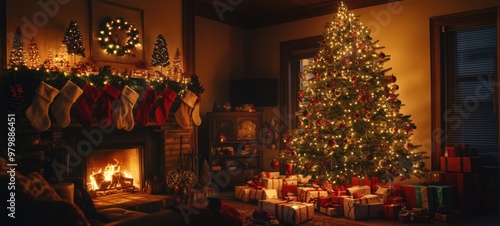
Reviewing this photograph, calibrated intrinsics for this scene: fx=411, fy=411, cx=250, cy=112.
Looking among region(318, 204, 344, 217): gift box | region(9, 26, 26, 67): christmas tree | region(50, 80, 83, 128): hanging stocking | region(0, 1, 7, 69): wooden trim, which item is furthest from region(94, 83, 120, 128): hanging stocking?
region(318, 204, 344, 217): gift box

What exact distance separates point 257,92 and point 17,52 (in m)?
3.70

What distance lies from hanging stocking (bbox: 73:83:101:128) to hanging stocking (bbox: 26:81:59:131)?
1.02ft

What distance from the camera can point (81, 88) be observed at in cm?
427

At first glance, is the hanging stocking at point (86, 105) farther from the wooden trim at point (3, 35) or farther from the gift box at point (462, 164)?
the gift box at point (462, 164)

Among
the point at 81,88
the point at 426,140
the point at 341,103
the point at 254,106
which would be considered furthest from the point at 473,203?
the point at 81,88

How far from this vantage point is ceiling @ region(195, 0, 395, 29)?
6227 mm

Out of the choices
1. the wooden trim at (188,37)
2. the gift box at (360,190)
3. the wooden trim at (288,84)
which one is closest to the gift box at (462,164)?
the gift box at (360,190)

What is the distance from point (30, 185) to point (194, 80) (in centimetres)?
348

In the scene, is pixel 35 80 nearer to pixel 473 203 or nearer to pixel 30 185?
pixel 30 185

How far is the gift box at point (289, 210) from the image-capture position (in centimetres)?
422

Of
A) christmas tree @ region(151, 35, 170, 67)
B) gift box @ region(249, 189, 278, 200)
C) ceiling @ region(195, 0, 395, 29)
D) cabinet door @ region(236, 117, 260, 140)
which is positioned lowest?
gift box @ region(249, 189, 278, 200)

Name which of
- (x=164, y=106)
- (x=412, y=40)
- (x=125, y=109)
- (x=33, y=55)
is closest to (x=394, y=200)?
(x=412, y=40)

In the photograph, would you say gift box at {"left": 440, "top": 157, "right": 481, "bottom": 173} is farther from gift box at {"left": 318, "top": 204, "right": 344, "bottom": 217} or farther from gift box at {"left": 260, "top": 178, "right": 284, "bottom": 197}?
gift box at {"left": 260, "top": 178, "right": 284, "bottom": 197}

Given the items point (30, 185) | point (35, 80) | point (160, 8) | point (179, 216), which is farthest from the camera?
point (160, 8)
